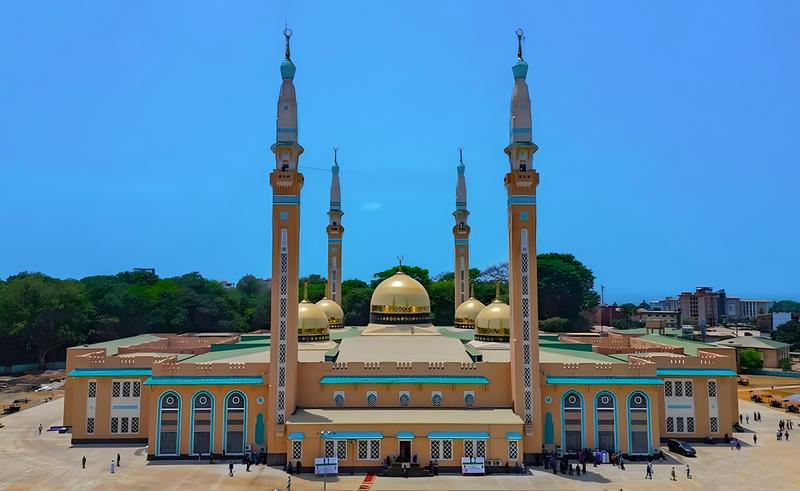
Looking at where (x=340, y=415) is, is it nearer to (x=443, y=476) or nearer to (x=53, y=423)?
(x=443, y=476)

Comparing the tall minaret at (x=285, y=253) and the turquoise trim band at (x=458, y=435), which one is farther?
the tall minaret at (x=285, y=253)

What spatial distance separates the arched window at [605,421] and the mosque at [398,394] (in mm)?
54

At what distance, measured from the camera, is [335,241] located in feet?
191

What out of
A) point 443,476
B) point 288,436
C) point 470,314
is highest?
point 470,314

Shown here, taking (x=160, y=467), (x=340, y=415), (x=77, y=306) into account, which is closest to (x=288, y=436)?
(x=340, y=415)

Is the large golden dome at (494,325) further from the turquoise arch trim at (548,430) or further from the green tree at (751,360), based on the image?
the green tree at (751,360)

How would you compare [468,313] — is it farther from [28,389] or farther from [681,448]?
[28,389]

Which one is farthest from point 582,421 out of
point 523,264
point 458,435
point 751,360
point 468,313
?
point 751,360

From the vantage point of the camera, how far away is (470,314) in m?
50.0

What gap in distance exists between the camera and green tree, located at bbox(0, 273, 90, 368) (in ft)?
199

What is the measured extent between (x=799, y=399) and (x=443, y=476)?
3242 cm

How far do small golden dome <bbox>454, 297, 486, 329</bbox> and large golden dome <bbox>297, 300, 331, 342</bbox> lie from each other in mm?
14814

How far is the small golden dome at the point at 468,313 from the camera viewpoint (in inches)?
1961

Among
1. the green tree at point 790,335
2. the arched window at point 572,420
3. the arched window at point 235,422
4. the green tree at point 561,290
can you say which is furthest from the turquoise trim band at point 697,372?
the green tree at point 790,335
